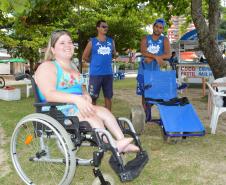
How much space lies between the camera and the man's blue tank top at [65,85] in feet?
13.5

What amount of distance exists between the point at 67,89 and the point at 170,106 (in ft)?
7.56

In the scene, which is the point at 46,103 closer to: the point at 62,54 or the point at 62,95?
the point at 62,95

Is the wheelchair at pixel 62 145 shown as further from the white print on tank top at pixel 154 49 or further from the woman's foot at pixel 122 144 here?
the white print on tank top at pixel 154 49

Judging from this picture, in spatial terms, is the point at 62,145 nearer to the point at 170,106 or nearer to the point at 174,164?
the point at 174,164

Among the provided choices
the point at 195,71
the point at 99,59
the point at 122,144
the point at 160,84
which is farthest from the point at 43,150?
the point at 195,71

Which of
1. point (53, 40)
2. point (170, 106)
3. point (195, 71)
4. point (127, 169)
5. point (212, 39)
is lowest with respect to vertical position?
point (127, 169)

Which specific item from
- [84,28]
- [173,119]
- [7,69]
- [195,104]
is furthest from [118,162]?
[7,69]

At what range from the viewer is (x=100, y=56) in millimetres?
6984

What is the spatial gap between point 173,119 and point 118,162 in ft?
7.68

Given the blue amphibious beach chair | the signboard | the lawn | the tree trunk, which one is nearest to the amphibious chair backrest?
the blue amphibious beach chair

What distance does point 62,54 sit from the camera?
13.8ft

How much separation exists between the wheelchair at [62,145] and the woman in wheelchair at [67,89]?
0.30 feet

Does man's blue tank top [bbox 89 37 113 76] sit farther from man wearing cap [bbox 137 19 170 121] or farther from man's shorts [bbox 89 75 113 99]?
man wearing cap [bbox 137 19 170 121]

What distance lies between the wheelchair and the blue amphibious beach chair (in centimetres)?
143
